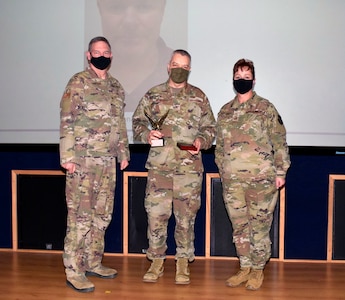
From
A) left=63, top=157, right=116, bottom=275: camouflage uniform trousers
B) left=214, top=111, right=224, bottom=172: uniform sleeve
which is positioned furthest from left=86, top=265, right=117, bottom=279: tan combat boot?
left=214, top=111, right=224, bottom=172: uniform sleeve

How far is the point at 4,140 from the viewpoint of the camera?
446 cm

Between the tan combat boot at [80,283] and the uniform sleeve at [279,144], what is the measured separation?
57.2 inches

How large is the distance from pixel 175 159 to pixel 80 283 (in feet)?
3.42

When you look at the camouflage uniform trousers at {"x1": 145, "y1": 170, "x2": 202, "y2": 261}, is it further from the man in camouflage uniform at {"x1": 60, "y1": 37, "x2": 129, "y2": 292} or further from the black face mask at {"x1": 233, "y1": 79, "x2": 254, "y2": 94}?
the black face mask at {"x1": 233, "y1": 79, "x2": 254, "y2": 94}

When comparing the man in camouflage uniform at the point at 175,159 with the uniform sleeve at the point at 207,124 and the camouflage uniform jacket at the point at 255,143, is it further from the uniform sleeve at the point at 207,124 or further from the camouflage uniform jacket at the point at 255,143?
the camouflage uniform jacket at the point at 255,143

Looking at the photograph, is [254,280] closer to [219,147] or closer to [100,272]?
[219,147]

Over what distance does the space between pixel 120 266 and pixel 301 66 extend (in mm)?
2210

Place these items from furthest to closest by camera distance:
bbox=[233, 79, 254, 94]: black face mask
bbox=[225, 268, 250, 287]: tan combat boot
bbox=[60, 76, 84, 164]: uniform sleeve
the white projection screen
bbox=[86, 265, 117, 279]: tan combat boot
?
the white projection screen → bbox=[86, 265, 117, 279]: tan combat boot → bbox=[225, 268, 250, 287]: tan combat boot → bbox=[233, 79, 254, 94]: black face mask → bbox=[60, 76, 84, 164]: uniform sleeve

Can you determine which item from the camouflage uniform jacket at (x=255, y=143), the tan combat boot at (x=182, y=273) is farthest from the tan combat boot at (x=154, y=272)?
the camouflage uniform jacket at (x=255, y=143)

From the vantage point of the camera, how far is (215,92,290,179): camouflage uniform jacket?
130 inches

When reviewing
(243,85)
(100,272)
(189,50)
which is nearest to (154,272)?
(100,272)

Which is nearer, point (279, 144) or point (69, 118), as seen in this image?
point (69, 118)

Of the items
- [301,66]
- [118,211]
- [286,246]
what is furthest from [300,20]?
[118,211]

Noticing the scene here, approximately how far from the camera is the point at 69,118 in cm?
320
